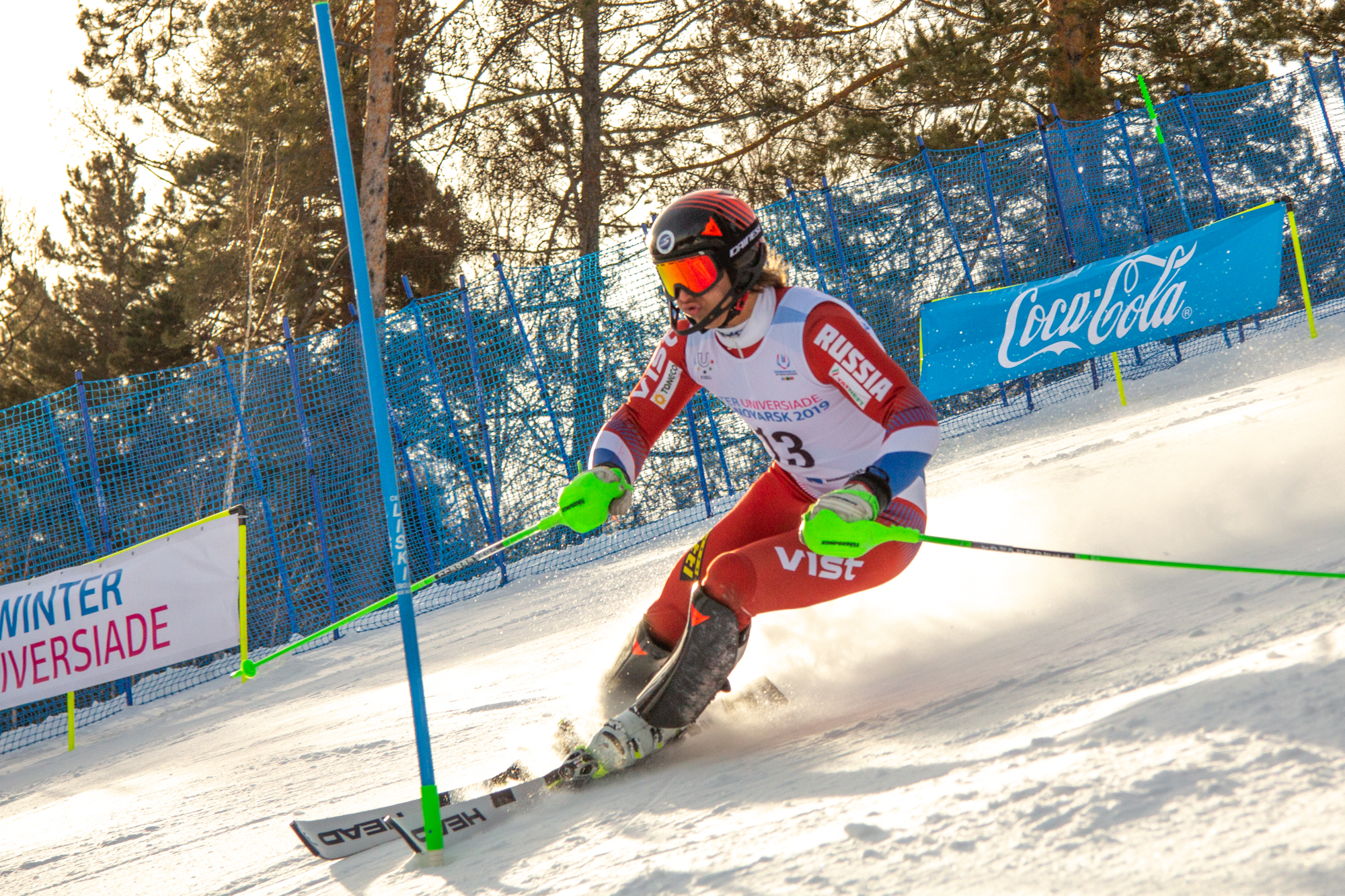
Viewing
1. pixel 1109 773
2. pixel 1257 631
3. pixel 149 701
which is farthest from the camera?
pixel 149 701

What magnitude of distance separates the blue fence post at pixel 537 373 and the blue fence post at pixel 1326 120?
973 cm

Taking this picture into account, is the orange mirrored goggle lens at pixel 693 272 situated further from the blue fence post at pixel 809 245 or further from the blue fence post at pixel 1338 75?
the blue fence post at pixel 1338 75

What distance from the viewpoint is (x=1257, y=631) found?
89.1 inches

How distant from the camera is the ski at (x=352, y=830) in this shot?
103 inches

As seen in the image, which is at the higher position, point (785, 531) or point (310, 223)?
point (310, 223)

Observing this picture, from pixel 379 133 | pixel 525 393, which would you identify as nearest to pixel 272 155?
pixel 379 133

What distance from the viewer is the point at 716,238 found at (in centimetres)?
296

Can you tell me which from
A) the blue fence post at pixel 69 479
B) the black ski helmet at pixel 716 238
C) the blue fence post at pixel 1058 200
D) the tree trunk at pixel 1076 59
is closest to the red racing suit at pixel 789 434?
the black ski helmet at pixel 716 238

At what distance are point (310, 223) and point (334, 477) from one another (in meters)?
8.32

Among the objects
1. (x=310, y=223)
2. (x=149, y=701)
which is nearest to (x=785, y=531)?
(x=149, y=701)

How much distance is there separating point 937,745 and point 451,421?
7680 millimetres

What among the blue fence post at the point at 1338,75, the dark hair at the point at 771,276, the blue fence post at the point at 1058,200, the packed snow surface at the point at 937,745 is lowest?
the packed snow surface at the point at 937,745

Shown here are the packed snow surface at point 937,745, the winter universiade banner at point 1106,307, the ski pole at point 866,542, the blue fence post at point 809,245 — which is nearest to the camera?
the packed snow surface at point 937,745

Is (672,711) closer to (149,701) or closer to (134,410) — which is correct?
(149,701)
